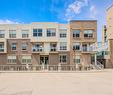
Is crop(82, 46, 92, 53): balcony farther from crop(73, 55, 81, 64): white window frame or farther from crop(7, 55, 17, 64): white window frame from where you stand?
crop(7, 55, 17, 64): white window frame

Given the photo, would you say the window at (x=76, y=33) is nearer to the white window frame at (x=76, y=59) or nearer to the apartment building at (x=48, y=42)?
the apartment building at (x=48, y=42)

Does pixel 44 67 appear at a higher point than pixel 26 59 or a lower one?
lower

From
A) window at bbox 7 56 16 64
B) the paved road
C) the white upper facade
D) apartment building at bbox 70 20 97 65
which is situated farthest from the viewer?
apartment building at bbox 70 20 97 65

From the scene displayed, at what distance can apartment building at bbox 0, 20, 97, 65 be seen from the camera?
58.2 m

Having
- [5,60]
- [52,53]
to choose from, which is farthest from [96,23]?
[5,60]

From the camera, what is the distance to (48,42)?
58156 mm

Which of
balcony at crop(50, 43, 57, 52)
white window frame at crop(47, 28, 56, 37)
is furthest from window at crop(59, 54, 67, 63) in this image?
white window frame at crop(47, 28, 56, 37)

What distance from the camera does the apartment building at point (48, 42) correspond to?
191ft

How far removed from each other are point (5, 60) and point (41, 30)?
985cm

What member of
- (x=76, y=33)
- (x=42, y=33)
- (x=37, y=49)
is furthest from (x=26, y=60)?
(x=76, y=33)

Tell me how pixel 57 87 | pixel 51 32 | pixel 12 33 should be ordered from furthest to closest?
pixel 12 33 < pixel 51 32 < pixel 57 87

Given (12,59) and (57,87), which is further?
(12,59)

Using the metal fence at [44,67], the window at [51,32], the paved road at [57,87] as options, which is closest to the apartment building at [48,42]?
the window at [51,32]

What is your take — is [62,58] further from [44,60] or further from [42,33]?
[42,33]
